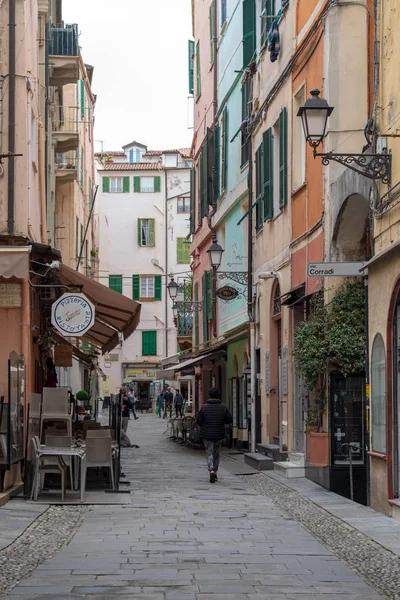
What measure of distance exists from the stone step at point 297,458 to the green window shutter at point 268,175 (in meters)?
5.54

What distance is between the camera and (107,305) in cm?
1934

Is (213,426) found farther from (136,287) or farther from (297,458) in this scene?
(136,287)

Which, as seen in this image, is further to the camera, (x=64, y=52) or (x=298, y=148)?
(x=64, y=52)

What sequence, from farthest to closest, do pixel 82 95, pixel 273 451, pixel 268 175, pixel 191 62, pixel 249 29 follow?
1. pixel 82 95
2. pixel 191 62
3. pixel 249 29
4. pixel 268 175
5. pixel 273 451

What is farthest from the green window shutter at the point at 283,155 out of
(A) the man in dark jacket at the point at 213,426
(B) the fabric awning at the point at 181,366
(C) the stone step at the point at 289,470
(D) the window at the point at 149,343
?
(D) the window at the point at 149,343

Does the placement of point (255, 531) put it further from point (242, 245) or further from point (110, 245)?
point (110, 245)

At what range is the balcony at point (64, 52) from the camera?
26.9 meters

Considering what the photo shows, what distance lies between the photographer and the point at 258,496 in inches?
661

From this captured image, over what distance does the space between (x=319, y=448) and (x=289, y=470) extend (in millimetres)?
1789

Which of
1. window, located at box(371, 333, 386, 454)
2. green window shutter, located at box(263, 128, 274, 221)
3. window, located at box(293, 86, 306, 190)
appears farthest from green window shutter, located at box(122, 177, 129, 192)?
window, located at box(371, 333, 386, 454)

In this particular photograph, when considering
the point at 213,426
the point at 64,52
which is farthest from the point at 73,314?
the point at 64,52

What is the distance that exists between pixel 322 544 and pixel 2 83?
987cm

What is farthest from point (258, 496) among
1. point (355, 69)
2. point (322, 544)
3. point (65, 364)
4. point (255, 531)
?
point (65, 364)

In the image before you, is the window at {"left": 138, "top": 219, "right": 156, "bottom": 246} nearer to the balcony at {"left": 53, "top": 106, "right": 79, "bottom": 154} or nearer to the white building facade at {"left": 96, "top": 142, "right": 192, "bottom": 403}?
the white building facade at {"left": 96, "top": 142, "right": 192, "bottom": 403}
